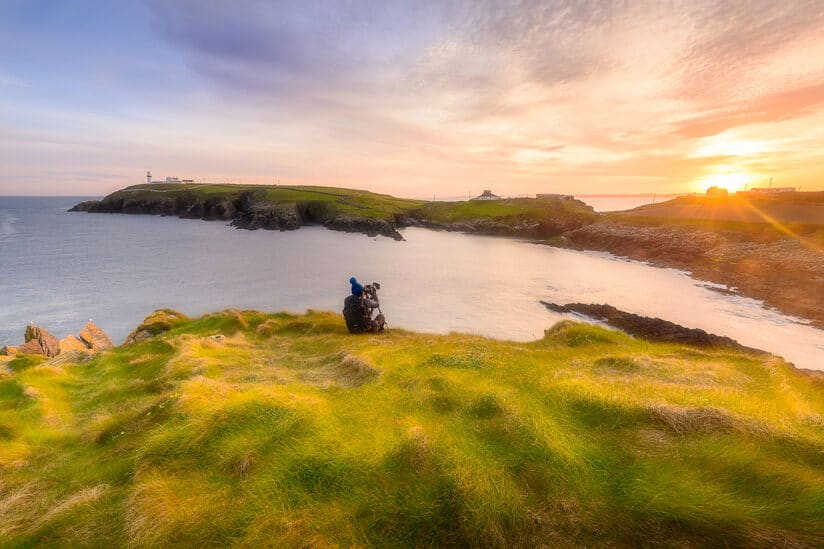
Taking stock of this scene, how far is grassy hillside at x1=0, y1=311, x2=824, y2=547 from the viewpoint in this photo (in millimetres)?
5234

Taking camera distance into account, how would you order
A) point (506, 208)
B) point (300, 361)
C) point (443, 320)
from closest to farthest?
point (300, 361) < point (443, 320) < point (506, 208)

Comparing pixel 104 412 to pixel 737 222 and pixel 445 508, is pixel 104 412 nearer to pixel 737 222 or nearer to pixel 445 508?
pixel 445 508

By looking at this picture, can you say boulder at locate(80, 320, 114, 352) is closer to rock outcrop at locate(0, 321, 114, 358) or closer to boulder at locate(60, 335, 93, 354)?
rock outcrop at locate(0, 321, 114, 358)

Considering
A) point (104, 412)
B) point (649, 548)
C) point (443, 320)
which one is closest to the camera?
point (649, 548)

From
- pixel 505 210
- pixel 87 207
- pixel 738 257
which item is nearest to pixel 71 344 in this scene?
pixel 738 257

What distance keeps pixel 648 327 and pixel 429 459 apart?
25.6 meters

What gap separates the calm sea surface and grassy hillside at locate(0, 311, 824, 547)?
17.2 meters

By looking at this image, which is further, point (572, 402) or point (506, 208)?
point (506, 208)

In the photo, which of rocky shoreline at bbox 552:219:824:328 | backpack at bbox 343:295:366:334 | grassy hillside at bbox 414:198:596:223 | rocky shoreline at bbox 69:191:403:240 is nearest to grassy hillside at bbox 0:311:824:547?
backpack at bbox 343:295:366:334

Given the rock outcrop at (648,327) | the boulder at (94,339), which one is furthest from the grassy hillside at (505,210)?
the boulder at (94,339)

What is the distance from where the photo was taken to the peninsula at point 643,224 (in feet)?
125

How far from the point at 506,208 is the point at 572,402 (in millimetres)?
108597

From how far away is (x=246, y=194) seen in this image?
140875mm

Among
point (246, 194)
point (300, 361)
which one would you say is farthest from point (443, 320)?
point (246, 194)
